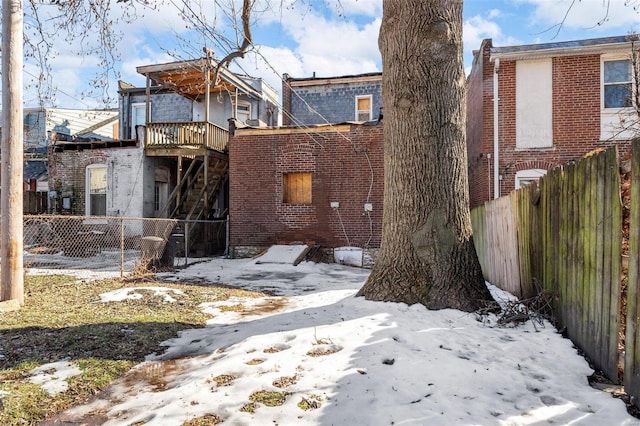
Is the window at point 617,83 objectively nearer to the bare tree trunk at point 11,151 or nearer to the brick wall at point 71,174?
the bare tree trunk at point 11,151

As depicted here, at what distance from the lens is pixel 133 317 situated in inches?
200

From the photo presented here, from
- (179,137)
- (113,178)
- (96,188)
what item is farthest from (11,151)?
(96,188)

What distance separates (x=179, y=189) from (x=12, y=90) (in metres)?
9.09

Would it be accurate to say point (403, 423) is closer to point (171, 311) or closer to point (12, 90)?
point (171, 311)

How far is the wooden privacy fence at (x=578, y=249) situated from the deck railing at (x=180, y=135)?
11.6 metres

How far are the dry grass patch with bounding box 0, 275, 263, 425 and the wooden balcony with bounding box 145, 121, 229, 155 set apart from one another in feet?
26.8

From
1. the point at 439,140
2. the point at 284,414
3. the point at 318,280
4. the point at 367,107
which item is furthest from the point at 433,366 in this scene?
the point at 367,107

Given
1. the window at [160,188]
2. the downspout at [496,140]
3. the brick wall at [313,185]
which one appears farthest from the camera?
the window at [160,188]

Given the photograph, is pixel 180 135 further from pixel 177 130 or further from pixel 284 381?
pixel 284 381

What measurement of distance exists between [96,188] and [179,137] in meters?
4.15

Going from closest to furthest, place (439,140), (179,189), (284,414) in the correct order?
(284,414) → (439,140) → (179,189)

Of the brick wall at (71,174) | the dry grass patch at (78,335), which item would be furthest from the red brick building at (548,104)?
the brick wall at (71,174)

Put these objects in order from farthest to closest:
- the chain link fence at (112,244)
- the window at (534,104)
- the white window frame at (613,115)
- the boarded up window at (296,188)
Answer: the boarded up window at (296,188)
the window at (534,104)
the white window frame at (613,115)
the chain link fence at (112,244)

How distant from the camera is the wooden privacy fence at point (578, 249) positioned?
2.78 meters
